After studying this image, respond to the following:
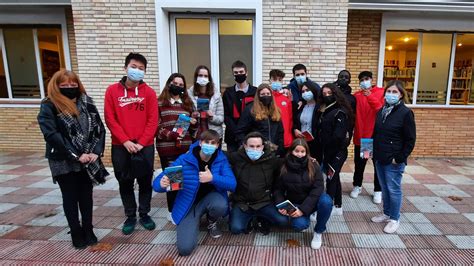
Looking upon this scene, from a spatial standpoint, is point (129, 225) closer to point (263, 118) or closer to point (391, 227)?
point (263, 118)

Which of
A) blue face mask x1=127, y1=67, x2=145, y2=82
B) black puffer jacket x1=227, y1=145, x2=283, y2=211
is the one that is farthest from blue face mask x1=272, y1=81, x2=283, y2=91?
blue face mask x1=127, y1=67, x2=145, y2=82

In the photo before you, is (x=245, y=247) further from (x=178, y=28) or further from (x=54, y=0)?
(x=54, y=0)

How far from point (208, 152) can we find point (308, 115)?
156 cm

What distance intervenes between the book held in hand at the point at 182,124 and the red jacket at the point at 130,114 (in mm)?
246

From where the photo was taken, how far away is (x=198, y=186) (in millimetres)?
3262

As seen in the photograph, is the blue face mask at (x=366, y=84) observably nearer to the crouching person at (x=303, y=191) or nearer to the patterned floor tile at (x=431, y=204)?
the crouching person at (x=303, y=191)

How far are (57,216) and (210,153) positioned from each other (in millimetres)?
2592

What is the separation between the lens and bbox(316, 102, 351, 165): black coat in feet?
11.5

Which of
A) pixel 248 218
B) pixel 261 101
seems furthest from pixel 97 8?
pixel 248 218

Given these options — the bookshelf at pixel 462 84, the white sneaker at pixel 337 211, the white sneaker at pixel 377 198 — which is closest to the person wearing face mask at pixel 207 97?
the white sneaker at pixel 337 211

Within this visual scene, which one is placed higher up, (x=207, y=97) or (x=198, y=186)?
(x=207, y=97)

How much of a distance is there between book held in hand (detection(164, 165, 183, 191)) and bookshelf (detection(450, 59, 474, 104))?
736 cm

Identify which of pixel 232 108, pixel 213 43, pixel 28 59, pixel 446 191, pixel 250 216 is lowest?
pixel 446 191

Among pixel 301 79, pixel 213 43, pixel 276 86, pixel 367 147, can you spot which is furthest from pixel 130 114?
pixel 213 43
